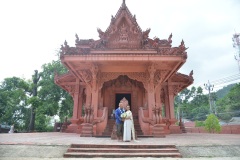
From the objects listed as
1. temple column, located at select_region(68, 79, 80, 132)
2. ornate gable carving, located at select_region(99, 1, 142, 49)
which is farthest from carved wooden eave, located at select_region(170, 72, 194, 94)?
temple column, located at select_region(68, 79, 80, 132)

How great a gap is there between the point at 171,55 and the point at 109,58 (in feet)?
10.1

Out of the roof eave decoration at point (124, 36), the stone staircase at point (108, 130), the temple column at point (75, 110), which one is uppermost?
the roof eave decoration at point (124, 36)

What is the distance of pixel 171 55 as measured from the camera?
29.6 ft

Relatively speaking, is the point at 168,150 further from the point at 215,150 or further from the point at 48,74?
the point at 48,74

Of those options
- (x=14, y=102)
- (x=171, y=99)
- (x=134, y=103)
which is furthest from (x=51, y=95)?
(x=171, y=99)

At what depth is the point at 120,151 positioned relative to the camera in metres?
5.21

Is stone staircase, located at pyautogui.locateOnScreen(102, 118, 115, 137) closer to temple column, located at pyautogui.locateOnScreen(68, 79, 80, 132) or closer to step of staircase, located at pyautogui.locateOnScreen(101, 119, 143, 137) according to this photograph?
step of staircase, located at pyautogui.locateOnScreen(101, 119, 143, 137)

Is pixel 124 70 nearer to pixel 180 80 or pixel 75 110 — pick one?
pixel 75 110

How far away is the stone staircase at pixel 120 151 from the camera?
491 cm

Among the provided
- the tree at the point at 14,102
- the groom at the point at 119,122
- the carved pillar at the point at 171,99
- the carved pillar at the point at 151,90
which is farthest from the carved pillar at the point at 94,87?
the tree at the point at 14,102

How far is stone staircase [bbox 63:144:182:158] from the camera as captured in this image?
193 inches

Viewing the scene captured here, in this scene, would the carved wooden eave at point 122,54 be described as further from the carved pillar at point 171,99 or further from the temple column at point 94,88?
the carved pillar at point 171,99

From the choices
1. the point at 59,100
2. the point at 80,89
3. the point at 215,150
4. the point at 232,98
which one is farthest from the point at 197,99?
the point at 215,150

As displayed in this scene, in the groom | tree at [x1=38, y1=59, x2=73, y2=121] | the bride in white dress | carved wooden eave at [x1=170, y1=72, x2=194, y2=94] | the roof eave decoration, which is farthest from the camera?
tree at [x1=38, y1=59, x2=73, y2=121]
